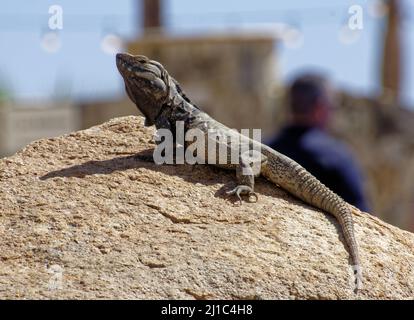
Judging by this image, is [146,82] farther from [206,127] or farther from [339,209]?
[339,209]

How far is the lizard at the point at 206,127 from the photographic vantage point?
6426mm

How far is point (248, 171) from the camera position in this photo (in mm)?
6457

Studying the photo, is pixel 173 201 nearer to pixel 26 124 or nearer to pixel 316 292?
pixel 316 292

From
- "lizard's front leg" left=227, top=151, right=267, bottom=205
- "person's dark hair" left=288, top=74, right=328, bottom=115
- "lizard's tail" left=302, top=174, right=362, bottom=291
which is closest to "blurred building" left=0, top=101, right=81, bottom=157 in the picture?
"person's dark hair" left=288, top=74, right=328, bottom=115

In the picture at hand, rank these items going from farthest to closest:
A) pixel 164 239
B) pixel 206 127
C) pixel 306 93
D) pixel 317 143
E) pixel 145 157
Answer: pixel 306 93 → pixel 317 143 → pixel 206 127 → pixel 145 157 → pixel 164 239

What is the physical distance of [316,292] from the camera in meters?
5.56

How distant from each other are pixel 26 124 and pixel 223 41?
7.25 m

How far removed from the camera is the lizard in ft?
21.1

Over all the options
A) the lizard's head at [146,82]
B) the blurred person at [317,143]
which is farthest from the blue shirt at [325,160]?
the lizard's head at [146,82]

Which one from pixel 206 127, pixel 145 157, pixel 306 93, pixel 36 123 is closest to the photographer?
pixel 145 157

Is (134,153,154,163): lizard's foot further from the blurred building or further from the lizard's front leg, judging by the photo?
the blurred building

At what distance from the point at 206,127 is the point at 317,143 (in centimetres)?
213

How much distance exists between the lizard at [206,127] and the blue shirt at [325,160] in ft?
5.70

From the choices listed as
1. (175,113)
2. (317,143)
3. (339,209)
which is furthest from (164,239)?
(317,143)
